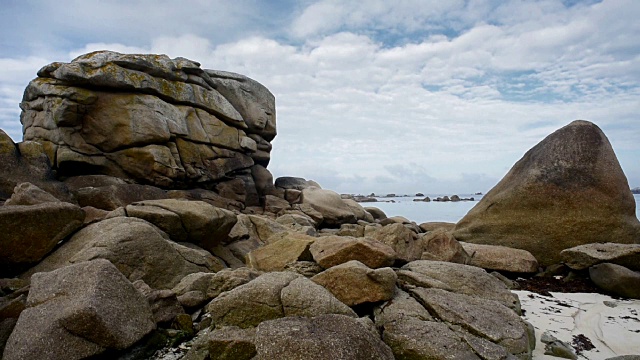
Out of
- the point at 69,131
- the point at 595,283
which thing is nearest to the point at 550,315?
the point at 595,283

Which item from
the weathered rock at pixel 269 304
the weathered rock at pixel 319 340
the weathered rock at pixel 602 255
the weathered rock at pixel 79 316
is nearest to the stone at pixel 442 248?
the weathered rock at pixel 602 255

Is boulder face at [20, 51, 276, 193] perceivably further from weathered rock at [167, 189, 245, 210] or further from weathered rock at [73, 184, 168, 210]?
weathered rock at [73, 184, 168, 210]

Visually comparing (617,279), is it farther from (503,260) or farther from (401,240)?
(401,240)

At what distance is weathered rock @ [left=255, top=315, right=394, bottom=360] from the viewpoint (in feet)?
16.8

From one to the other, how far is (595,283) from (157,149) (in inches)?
840

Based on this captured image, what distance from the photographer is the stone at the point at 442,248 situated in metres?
11.2

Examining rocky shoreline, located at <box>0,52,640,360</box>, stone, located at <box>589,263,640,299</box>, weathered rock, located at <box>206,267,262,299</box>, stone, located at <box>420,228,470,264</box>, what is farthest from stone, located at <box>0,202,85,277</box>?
stone, located at <box>589,263,640,299</box>

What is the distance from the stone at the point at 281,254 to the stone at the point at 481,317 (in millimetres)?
2945

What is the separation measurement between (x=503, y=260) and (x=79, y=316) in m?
11.2

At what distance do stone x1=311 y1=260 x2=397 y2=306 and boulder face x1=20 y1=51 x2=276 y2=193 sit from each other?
734 inches

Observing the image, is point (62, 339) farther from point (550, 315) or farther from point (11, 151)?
point (11, 151)

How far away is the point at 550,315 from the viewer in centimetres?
879

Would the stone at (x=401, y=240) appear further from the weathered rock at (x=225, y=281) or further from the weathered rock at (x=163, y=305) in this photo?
the weathered rock at (x=163, y=305)

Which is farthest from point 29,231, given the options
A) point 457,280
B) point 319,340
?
point 457,280
